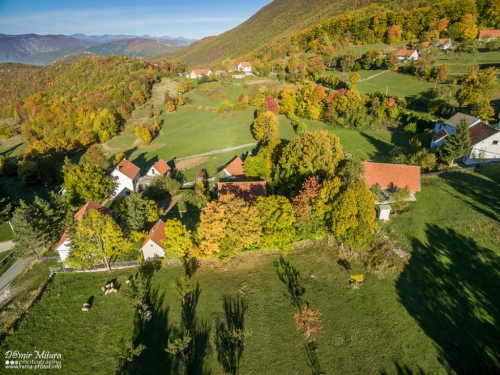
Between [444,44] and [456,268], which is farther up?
[444,44]

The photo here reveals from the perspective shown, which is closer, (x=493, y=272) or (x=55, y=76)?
(x=493, y=272)

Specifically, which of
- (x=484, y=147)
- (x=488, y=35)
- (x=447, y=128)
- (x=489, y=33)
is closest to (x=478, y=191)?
(x=484, y=147)

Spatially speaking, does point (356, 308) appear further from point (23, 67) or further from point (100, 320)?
point (23, 67)

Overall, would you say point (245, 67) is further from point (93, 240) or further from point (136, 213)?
point (93, 240)

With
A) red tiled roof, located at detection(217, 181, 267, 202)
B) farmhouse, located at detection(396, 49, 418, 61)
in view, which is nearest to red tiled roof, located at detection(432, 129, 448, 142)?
red tiled roof, located at detection(217, 181, 267, 202)

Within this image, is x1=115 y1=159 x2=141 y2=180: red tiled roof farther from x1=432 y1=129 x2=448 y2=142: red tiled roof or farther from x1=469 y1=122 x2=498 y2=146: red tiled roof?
x1=469 y1=122 x2=498 y2=146: red tiled roof

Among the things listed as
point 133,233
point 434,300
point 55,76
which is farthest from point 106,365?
point 55,76

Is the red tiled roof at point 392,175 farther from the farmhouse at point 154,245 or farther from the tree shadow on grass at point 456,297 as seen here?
the farmhouse at point 154,245
